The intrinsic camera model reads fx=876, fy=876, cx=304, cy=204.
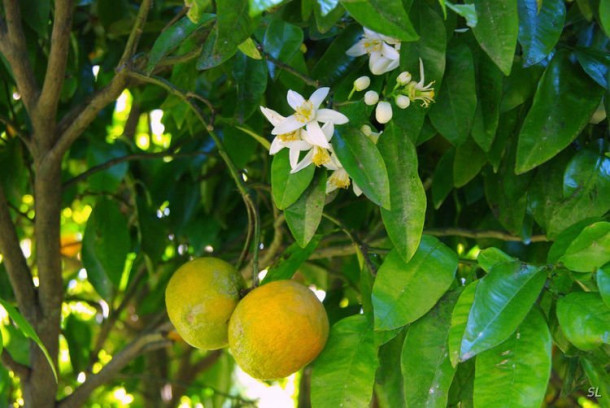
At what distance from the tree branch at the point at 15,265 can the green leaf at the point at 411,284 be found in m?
0.50

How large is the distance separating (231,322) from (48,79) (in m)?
0.39

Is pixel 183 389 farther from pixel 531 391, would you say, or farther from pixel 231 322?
pixel 531 391

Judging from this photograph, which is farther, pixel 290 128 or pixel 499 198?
pixel 499 198

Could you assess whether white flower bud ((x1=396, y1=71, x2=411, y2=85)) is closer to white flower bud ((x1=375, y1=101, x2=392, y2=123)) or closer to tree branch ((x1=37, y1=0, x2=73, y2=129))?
white flower bud ((x1=375, y1=101, x2=392, y2=123))

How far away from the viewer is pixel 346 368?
28.8 inches

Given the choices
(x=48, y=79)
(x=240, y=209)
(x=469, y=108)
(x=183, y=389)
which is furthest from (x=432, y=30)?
(x=183, y=389)

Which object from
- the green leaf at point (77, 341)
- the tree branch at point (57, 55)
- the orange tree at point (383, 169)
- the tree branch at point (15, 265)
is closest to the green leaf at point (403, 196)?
the orange tree at point (383, 169)

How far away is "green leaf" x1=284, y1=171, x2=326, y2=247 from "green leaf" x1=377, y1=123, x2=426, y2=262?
0.06 m

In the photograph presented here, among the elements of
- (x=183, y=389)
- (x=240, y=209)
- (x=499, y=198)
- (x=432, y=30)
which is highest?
(x=432, y=30)

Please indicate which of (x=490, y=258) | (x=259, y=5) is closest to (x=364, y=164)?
(x=490, y=258)

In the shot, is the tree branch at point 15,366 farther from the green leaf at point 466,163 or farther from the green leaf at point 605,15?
the green leaf at point 605,15

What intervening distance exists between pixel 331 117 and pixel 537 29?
0.69 ft

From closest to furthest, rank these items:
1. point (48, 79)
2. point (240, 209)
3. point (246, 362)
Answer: point (246, 362), point (48, 79), point (240, 209)

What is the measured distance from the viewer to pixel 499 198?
0.98 m
